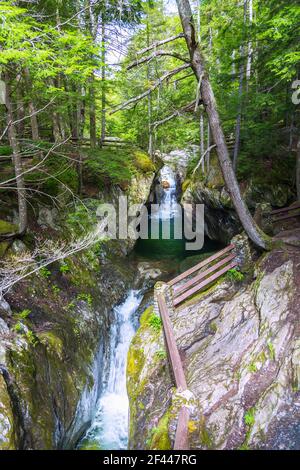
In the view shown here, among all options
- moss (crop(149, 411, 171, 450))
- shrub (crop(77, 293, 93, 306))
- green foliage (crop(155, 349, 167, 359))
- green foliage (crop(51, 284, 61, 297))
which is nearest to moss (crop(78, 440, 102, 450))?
green foliage (crop(155, 349, 167, 359))

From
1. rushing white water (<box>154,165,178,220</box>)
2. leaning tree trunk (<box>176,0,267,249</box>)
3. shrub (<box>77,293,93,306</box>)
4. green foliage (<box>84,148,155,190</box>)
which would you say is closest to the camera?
leaning tree trunk (<box>176,0,267,249</box>)

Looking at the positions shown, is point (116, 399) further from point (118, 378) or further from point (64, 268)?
point (64, 268)

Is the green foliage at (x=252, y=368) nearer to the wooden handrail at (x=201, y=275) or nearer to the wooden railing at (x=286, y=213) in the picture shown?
A: the wooden handrail at (x=201, y=275)

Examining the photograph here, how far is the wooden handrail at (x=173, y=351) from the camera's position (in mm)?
4762

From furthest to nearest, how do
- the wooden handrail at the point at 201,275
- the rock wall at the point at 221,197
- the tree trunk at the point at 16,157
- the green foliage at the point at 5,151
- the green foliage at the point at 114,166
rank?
the rock wall at the point at 221,197 → the green foliage at the point at 114,166 → the green foliage at the point at 5,151 → the wooden handrail at the point at 201,275 → the tree trunk at the point at 16,157

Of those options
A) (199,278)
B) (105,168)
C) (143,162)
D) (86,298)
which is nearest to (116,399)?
(86,298)

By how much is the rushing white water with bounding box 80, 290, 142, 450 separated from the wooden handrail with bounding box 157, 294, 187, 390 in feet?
9.34

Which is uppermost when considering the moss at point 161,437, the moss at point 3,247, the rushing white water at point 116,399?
the moss at point 3,247

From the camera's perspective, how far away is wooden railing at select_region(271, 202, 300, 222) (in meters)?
10.9

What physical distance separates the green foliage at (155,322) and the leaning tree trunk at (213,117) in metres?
3.72

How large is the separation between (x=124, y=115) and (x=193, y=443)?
49.1 feet

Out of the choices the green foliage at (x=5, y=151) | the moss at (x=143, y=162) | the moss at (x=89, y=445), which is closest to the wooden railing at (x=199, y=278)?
the moss at (x=89, y=445)

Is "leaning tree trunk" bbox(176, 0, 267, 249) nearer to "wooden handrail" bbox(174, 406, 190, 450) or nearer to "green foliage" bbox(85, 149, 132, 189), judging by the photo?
"green foliage" bbox(85, 149, 132, 189)

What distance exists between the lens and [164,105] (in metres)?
7.33
